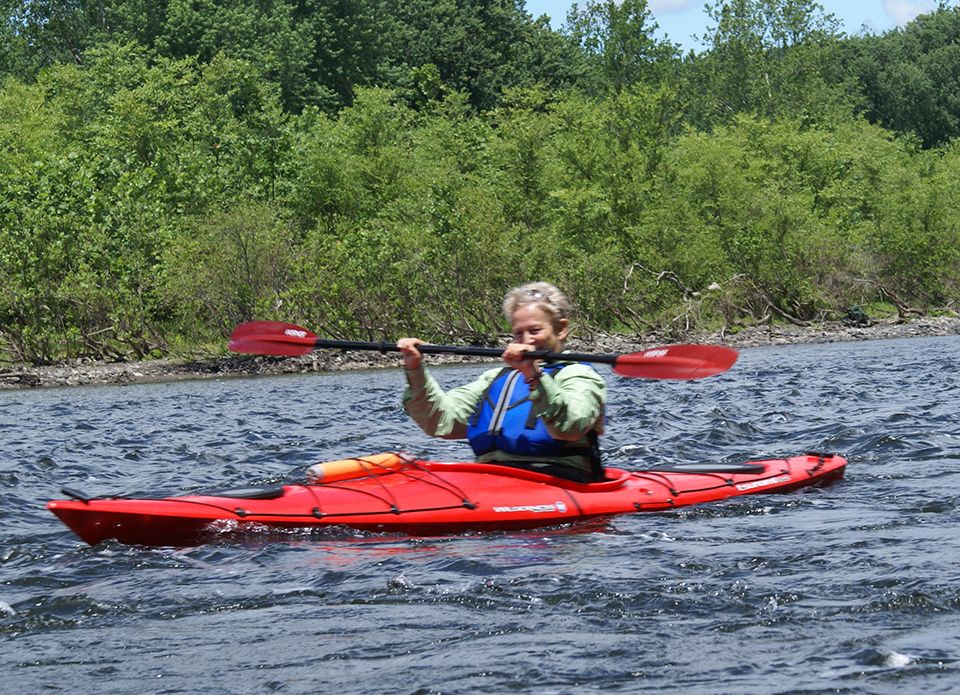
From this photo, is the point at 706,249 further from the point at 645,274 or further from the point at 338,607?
the point at 338,607

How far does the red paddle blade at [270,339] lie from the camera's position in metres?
7.48

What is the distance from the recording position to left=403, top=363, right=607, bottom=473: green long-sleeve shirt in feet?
20.4

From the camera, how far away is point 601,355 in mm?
6719

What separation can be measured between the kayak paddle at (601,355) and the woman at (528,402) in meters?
0.17

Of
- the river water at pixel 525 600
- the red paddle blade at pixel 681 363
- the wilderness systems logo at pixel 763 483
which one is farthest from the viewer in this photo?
the wilderness systems logo at pixel 763 483

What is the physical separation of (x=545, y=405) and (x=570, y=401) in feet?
0.39

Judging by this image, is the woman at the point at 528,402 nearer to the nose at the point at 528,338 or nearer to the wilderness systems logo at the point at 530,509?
the nose at the point at 528,338

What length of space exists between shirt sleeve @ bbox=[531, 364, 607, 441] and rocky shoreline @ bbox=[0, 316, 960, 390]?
693 inches

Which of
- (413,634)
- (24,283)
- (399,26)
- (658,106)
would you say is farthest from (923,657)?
(399,26)

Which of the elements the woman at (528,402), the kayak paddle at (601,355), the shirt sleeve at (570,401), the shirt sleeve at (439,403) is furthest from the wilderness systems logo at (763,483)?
the shirt sleeve at (439,403)

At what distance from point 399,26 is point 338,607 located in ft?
162

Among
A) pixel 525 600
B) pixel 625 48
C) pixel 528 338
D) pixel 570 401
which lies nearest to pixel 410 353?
pixel 528 338

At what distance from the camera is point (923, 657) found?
4.04 meters

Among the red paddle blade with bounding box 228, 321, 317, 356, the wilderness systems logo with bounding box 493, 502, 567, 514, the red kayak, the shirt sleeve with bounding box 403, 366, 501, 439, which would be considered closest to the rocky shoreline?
the red paddle blade with bounding box 228, 321, 317, 356
